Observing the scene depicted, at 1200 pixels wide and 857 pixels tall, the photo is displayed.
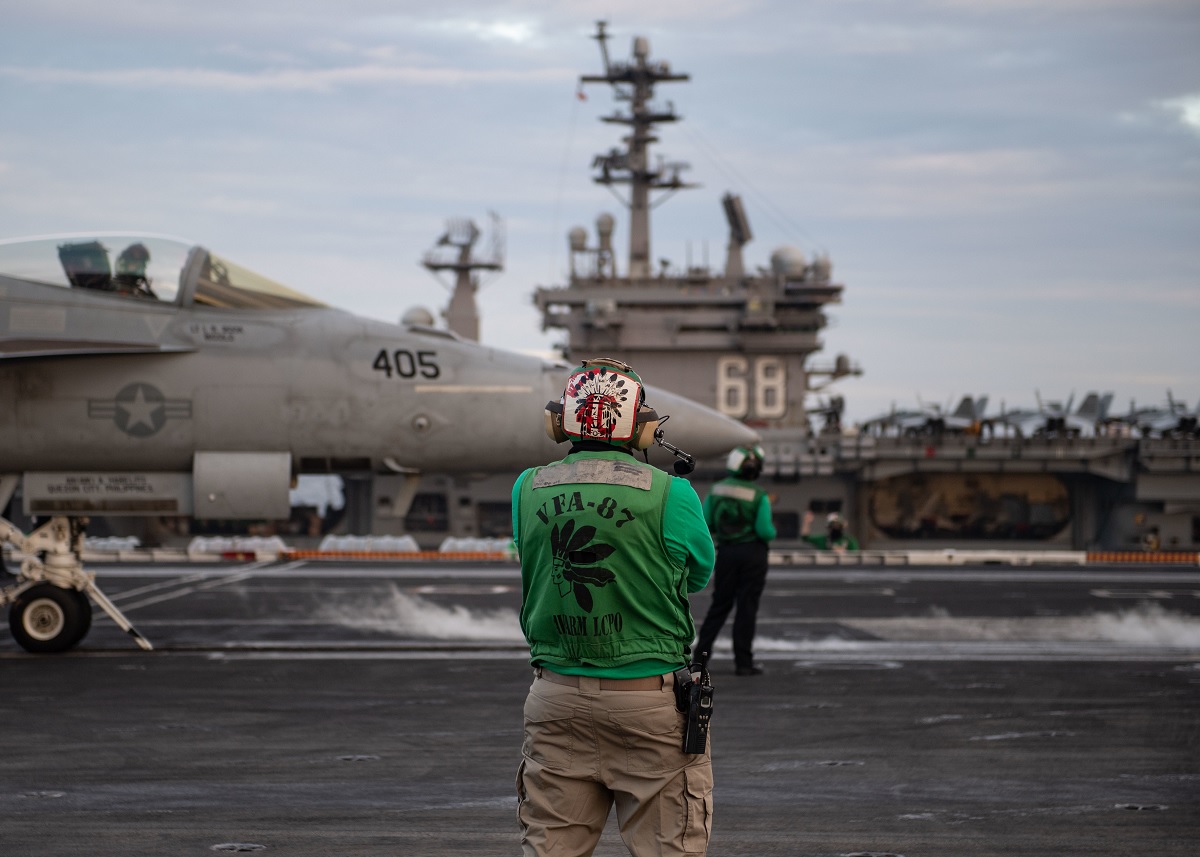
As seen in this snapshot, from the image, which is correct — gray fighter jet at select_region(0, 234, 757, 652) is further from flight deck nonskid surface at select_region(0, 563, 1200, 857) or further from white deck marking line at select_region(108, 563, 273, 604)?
white deck marking line at select_region(108, 563, 273, 604)

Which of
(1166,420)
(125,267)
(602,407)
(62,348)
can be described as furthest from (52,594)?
(1166,420)

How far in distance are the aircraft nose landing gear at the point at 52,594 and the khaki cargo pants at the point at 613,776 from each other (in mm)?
10136

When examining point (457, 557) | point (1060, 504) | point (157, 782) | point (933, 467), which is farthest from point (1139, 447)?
point (157, 782)

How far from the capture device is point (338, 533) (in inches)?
1889

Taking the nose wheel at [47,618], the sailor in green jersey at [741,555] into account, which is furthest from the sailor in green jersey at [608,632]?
the nose wheel at [47,618]

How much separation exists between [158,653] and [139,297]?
154 inches

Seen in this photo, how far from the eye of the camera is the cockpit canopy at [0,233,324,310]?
41.7ft

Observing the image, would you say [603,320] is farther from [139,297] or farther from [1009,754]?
→ [1009,754]

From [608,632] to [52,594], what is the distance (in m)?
10.8

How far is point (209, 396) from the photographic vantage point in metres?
12.8

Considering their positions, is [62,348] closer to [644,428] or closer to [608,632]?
[644,428]

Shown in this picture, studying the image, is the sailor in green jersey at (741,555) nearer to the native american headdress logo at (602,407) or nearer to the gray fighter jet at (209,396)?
the gray fighter jet at (209,396)

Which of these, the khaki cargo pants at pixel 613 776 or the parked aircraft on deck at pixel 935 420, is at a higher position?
the parked aircraft on deck at pixel 935 420

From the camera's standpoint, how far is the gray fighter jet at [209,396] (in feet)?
41.5
